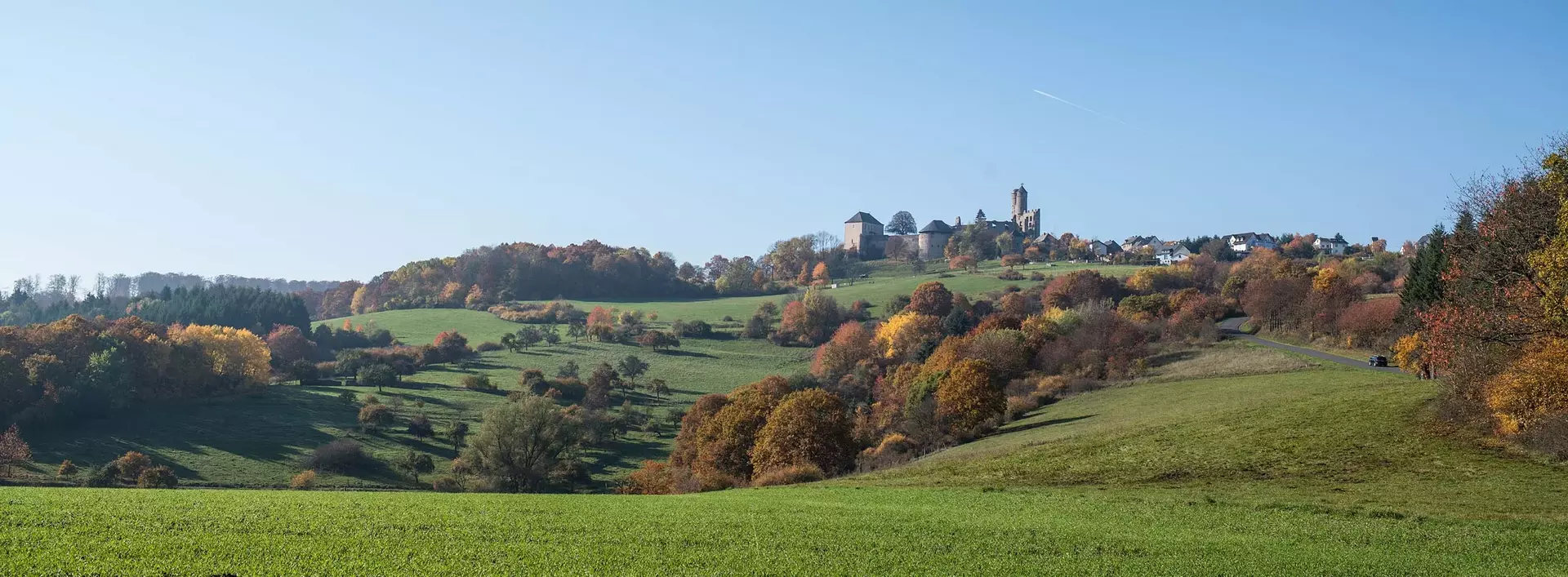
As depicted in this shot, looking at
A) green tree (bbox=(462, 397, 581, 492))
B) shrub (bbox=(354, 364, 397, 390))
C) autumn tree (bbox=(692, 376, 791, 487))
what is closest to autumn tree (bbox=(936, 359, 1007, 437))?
autumn tree (bbox=(692, 376, 791, 487))

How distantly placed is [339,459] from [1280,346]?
68371 mm

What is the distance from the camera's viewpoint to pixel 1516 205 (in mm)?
34844

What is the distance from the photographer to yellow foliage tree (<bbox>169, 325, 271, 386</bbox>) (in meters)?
96.4

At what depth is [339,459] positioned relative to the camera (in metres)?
67.8

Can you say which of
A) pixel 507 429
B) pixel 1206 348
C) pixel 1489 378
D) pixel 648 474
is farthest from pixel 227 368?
pixel 1489 378

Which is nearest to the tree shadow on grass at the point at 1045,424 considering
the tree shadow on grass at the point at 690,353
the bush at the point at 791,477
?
the bush at the point at 791,477

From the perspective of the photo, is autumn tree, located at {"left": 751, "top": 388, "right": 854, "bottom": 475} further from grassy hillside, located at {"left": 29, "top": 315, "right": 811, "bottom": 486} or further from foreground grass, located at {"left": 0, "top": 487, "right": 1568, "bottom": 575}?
foreground grass, located at {"left": 0, "top": 487, "right": 1568, "bottom": 575}

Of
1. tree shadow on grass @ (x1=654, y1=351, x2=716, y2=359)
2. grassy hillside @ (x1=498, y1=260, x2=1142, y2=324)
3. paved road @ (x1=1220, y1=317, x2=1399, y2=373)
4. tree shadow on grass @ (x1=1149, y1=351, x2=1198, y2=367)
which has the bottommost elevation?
tree shadow on grass @ (x1=654, y1=351, x2=716, y2=359)

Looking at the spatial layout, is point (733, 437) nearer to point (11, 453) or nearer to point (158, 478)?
point (158, 478)

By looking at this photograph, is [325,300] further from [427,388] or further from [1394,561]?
[1394,561]

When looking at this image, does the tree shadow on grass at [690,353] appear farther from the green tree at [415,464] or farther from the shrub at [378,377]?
the green tree at [415,464]

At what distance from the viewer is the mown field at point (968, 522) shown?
18844 millimetres

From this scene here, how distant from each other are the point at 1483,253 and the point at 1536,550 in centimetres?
1929

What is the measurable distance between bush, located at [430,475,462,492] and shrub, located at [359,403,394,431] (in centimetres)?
1714
